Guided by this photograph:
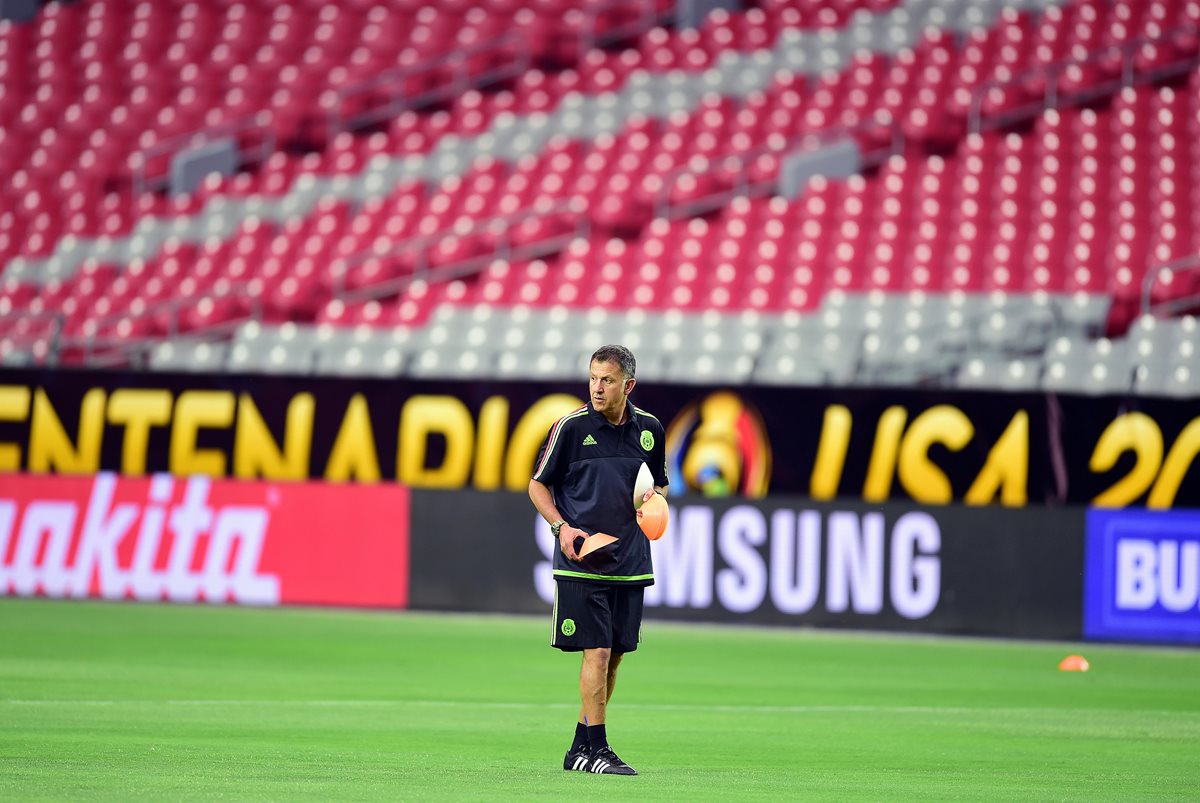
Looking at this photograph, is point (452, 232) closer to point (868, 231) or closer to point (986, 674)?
point (868, 231)

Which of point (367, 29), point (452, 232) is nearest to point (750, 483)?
point (452, 232)

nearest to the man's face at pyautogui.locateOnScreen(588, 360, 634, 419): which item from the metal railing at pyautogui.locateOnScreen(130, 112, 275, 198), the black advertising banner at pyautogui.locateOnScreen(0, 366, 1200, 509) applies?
the black advertising banner at pyautogui.locateOnScreen(0, 366, 1200, 509)

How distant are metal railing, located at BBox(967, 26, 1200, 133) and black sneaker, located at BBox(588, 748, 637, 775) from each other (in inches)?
741

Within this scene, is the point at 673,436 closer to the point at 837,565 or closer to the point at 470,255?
the point at 837,565

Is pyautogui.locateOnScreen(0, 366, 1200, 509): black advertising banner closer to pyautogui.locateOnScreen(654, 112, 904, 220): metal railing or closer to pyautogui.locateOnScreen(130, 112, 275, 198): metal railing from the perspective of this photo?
pyautogui.locateOnScreen(654, 112, 904, 220): metal railing

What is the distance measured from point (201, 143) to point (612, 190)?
6781mm

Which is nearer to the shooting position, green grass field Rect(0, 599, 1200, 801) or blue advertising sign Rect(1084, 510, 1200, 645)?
green grass field Rect(0, 599, 1200, 801)

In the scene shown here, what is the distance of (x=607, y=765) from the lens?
26.3ft

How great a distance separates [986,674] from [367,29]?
62.4ft

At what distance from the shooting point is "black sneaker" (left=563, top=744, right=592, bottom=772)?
816 centimetres

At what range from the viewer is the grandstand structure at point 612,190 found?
22.0 metres

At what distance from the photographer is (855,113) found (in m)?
26.3

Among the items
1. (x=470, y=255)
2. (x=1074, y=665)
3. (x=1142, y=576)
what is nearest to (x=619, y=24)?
(x=470, y=255)

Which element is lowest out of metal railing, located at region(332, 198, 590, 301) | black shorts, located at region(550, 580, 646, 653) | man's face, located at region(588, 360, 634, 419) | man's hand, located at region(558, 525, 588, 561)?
black shorts, located at region(550, 580, 646, 653)
